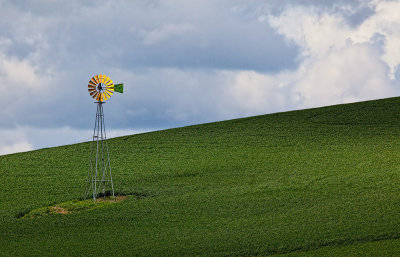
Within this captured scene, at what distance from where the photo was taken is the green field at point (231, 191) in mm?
21859

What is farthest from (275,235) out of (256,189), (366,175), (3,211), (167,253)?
(3,211)

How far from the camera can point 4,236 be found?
2509 centimetres

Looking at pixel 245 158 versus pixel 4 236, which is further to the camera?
pixel 245 158

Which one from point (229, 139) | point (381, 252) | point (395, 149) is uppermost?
point (229, 139)

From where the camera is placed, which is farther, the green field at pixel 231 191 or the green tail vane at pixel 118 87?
the green tail vane at pixel 118 87

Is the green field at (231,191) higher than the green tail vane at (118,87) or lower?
lower

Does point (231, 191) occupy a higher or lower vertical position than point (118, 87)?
lower

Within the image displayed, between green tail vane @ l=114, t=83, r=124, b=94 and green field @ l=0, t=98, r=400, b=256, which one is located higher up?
green tail vane @ l=114, t=83, r=124, b=94

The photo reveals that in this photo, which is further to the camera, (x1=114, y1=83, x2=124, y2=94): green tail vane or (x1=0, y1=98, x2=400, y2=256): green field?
(x1=114, y1=83, x2=124, y2=94): green tail vane

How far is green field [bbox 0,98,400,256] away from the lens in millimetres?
21859

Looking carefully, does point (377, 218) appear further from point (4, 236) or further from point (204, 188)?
point (4, 236)

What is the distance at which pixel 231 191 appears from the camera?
3042 centimetres

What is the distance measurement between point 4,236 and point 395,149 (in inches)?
908

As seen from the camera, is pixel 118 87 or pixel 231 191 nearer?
pixel 231 191
